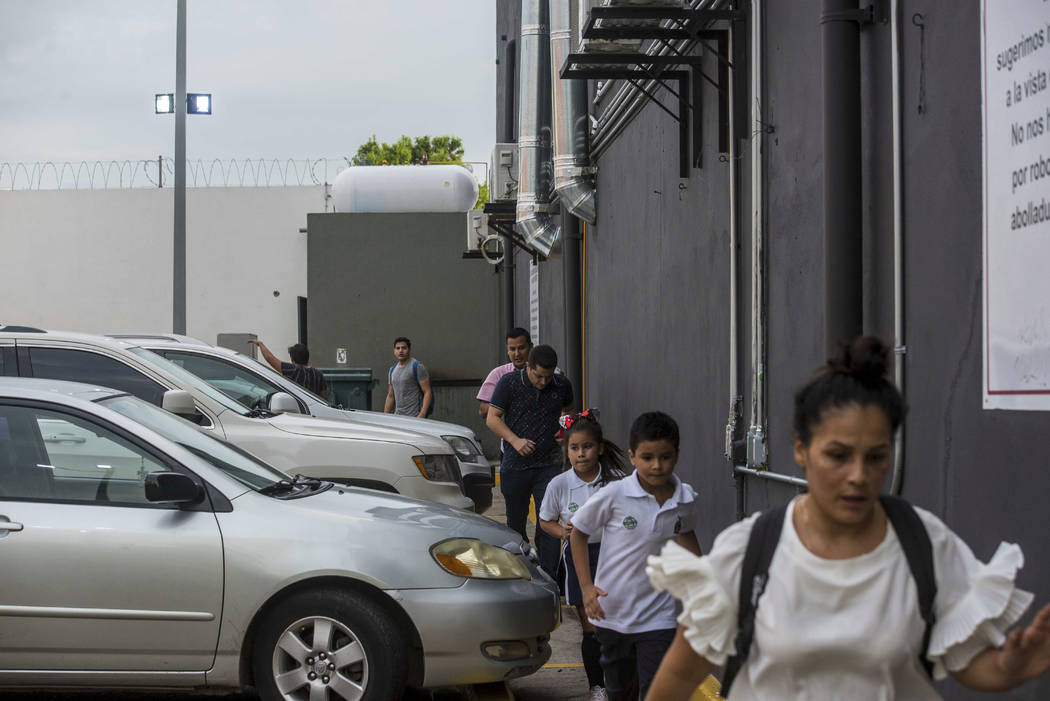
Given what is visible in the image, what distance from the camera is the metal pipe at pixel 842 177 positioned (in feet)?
16.5

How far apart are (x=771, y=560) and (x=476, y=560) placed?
325 cm

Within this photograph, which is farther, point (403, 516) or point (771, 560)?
point (403, 516)

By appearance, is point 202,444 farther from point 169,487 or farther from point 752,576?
point 752,576

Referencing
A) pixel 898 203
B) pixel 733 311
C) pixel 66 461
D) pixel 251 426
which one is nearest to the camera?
pixel 898 203

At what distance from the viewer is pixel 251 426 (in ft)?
27.1

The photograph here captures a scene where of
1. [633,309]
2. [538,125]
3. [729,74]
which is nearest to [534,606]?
[729,74]

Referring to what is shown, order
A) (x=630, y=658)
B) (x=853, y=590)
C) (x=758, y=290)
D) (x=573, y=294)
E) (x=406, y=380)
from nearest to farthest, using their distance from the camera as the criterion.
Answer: (x=853, y=590), (x=630, y=658), (x=758, y=290), (x=573, y=294), (x=406, y=380)

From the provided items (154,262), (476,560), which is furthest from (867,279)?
(154,262)

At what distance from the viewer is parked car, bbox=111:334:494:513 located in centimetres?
983

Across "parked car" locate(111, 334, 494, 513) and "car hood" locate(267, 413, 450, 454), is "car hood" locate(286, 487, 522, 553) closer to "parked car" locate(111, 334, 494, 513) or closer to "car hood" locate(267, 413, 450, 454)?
"car hood" locate(267, 413, 450, 454)

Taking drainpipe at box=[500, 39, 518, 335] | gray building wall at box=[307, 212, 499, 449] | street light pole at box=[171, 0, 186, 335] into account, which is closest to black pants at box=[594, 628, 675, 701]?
street light pole at box=[171, 0, 186, 335]

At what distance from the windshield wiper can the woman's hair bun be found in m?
3.69

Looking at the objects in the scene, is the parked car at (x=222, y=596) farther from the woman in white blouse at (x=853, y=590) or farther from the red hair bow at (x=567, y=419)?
the woman in white blouse at (x=853, y=590)

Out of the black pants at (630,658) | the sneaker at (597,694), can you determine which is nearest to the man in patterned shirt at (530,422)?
the sneaker at (597,694)
